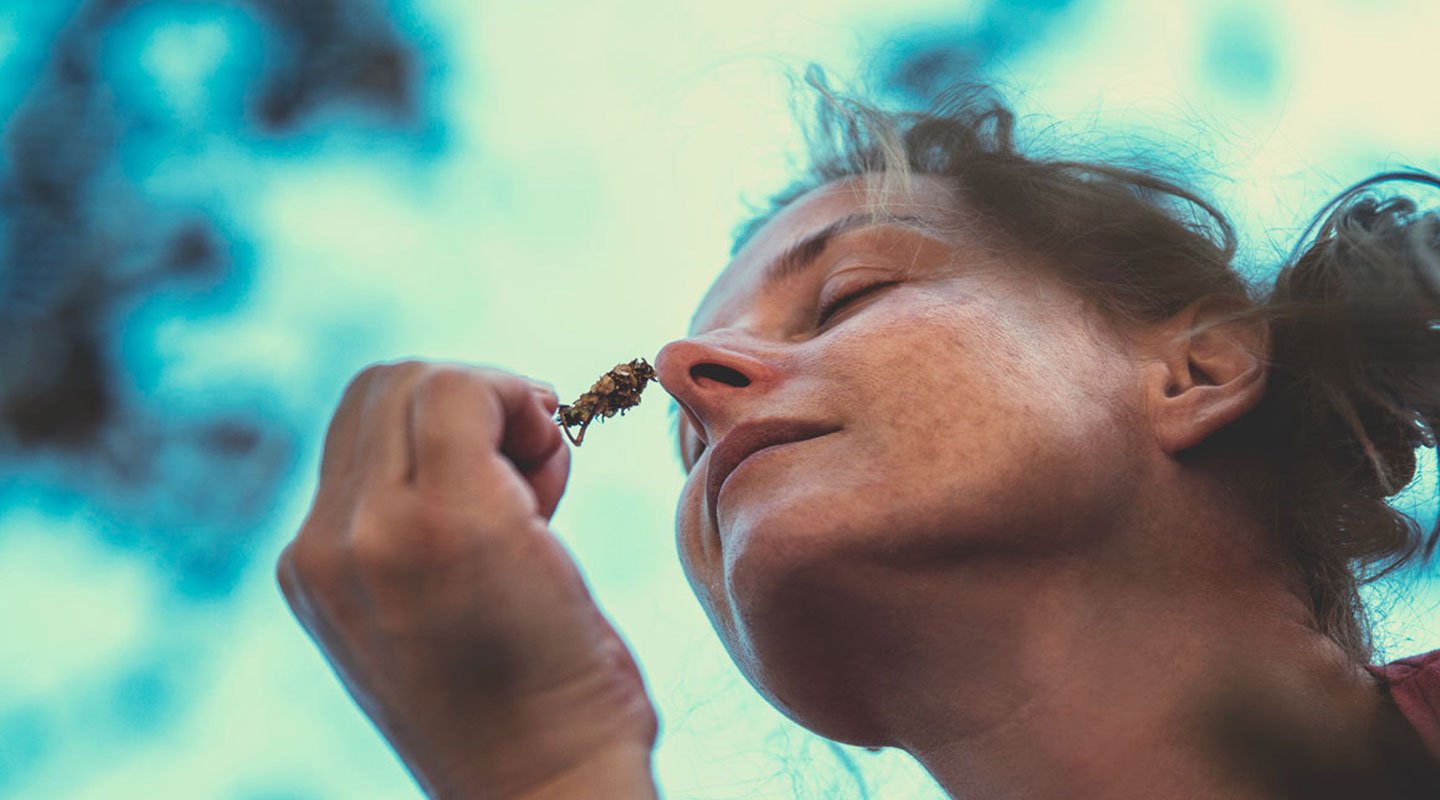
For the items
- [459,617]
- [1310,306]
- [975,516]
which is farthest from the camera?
[1310,306]

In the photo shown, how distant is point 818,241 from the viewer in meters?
2.06

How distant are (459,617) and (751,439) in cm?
64

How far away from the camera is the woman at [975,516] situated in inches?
46.0

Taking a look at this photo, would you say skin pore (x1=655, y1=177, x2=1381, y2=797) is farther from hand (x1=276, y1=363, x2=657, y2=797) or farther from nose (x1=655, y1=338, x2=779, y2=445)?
hand (x1=276, y1=363, x2=657, y2=797)

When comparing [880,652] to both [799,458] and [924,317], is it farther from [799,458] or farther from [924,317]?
[924,317]

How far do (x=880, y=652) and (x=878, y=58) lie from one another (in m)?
1.47

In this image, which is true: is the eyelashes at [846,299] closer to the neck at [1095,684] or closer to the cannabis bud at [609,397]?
the cannabis bud at [609,397]

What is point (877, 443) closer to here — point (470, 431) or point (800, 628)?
point (800, 628)

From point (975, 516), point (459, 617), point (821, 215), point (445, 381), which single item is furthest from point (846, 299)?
point (459, 617)

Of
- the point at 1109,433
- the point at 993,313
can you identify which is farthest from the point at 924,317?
the point at 1109,433

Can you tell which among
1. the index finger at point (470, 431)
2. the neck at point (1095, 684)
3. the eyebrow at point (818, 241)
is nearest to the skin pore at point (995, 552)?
the neck at point (1095, 684)

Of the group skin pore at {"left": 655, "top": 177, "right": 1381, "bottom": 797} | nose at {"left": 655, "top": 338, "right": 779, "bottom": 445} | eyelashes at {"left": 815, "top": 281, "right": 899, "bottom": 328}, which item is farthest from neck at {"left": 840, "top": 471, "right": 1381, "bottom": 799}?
eyelashes at {"left": 815, "top": 281, "right": 899, "bottom": 328}

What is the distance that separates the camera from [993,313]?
1.83 m

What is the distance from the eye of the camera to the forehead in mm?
2100
